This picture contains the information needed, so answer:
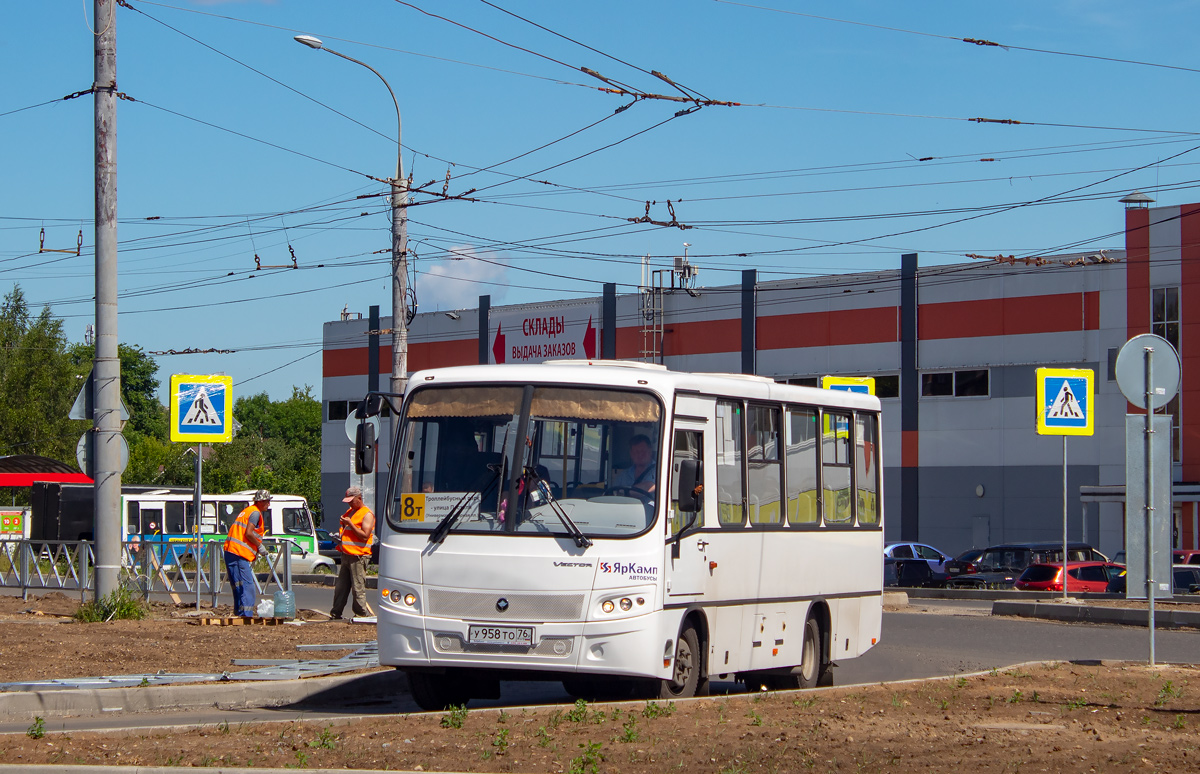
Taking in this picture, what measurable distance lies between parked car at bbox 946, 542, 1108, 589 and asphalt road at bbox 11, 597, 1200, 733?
11.6 m

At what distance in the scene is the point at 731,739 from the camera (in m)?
8.30

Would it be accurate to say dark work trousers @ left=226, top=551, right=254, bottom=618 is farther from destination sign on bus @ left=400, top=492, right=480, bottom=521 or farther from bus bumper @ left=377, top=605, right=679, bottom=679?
bus bumper @ left=377, top=605, right=679, bottom=679

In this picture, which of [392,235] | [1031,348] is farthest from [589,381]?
[1031,348]

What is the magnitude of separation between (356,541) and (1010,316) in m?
28.9

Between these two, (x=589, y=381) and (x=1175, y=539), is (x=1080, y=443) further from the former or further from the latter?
(x=589, y=381)

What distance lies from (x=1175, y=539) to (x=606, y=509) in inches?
1340

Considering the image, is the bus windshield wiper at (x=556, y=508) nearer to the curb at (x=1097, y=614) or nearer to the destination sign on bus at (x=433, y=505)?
the destination sign on bus at (x=433, y=505)

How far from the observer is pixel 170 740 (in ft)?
27.6

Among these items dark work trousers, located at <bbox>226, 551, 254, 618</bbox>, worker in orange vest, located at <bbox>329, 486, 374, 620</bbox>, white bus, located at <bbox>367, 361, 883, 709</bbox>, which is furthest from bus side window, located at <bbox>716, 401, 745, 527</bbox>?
dark work trousers, located at <bbox>226, 551, 254, 618</bbox>

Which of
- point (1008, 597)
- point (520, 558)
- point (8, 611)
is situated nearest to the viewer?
point (520, 558)

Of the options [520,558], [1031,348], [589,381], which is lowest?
[520,558]

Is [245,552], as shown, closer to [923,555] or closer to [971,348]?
[923,555]

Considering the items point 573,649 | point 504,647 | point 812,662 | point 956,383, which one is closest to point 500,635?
point 504,647

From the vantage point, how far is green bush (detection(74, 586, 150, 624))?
55.4ft
